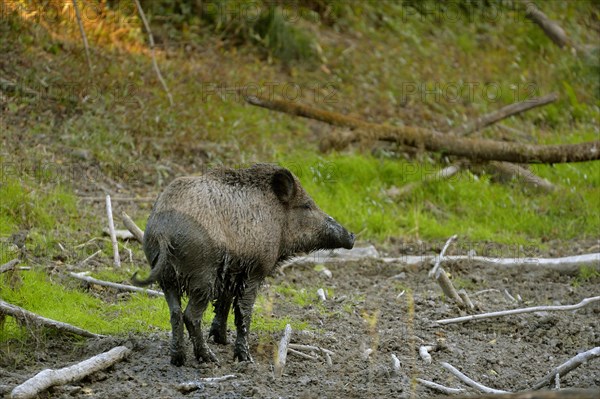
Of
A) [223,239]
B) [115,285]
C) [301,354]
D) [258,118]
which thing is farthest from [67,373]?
[258,118]

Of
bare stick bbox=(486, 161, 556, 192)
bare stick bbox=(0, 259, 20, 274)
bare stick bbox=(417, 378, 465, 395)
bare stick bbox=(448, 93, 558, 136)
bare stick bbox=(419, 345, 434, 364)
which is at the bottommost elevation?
bare stick bbox=(486, 161, 556, 192)

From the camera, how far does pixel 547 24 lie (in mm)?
15969

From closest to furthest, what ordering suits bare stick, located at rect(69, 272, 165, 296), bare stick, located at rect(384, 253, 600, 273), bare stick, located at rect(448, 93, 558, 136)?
bare stick, located at rect(69, 272, 165, 296)
bare stick, located at rect(384, 253, 600, 273)
bare stick, located at rect(448, 93, 558, 136)

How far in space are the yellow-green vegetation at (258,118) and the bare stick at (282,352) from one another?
24.2 inches

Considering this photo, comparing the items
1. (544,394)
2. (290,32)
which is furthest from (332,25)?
(544,394)

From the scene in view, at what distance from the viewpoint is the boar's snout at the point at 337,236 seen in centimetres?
653

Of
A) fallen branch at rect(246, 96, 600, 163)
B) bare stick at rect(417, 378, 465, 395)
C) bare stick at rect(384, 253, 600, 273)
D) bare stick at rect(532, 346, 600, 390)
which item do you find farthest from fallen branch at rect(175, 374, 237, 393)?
fallen branch at rect(246, 96, 600, 163)

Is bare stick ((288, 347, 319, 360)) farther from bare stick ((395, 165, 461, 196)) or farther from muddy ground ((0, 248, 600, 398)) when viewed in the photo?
bare stick ((395, 165, 461, 196))

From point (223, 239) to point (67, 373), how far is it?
4.09 feet

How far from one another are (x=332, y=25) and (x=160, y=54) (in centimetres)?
366

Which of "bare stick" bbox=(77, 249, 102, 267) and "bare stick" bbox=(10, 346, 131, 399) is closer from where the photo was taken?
"bare stick" bbox=(10, 346, 131, 399)

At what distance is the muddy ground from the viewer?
17.0 feet

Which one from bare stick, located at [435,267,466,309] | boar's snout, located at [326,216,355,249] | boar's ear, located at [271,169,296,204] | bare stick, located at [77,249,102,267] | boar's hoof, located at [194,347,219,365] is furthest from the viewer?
bare stick, located at [77,249,102,267]

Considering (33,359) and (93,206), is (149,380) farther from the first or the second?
(93,206)
